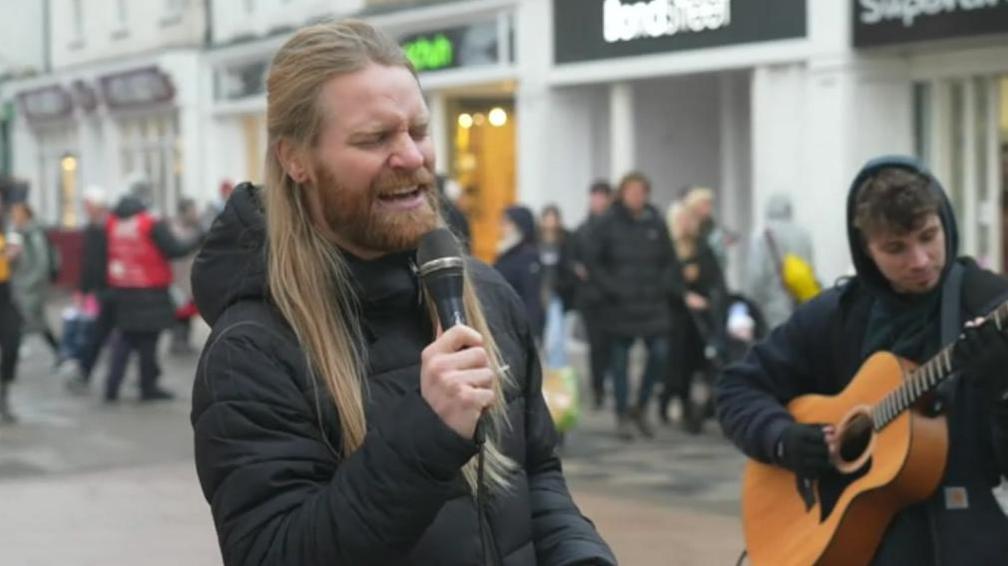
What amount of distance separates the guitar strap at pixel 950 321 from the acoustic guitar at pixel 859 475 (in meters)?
0.04

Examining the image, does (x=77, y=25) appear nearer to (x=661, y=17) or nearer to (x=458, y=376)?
(x=661, y=17)

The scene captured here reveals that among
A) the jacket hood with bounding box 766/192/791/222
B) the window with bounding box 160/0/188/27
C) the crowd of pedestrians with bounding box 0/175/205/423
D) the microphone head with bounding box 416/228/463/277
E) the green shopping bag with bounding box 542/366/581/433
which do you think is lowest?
the green shopping bag with bounding box 542/366/581/433

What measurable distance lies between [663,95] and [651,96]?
153mm

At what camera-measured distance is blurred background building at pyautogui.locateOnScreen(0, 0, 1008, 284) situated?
1570 centimetres

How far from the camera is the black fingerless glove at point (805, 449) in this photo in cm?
423

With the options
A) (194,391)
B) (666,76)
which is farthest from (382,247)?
(666,76)

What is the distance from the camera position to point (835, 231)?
16438mm

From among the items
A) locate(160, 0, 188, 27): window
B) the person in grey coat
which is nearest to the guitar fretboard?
the person in grey coat

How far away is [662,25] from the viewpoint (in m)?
19.0

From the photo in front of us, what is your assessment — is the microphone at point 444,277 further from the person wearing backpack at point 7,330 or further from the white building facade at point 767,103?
the white building facade at point 767,103

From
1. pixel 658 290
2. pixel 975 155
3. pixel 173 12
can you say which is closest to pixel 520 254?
pixel 658 290

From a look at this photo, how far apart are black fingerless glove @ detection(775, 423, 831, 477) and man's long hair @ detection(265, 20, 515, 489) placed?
1.67 meters

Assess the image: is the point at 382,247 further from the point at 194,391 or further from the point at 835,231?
the point at 835,231

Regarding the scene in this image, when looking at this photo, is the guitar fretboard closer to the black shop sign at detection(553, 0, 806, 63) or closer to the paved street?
the paved street
